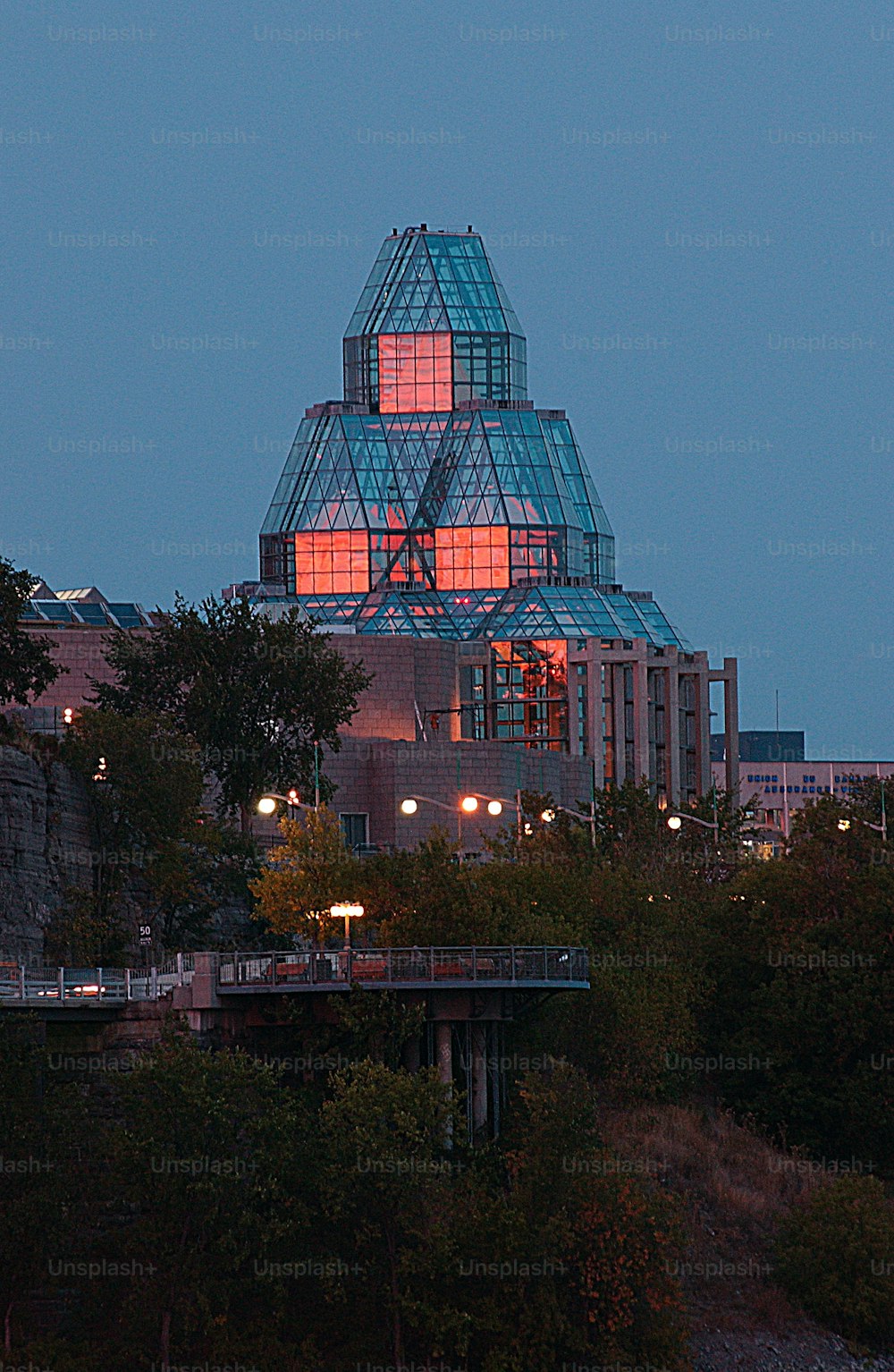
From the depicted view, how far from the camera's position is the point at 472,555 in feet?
611

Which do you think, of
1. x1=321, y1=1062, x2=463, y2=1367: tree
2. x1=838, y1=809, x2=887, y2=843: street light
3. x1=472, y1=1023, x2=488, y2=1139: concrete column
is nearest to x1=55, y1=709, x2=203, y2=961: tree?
x1=838, y1=809, x2=887, y2=843: street light

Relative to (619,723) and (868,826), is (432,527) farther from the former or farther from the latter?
(868,826)

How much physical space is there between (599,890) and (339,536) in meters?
104

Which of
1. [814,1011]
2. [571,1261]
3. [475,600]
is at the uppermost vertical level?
[475,600]

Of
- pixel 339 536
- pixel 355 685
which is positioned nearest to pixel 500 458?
pixel 339 536

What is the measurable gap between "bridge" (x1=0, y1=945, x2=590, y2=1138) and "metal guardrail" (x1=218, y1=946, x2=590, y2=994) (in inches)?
0.9

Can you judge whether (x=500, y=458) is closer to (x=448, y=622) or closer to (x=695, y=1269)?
(x=448, y=622)

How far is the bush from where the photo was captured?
231 feet

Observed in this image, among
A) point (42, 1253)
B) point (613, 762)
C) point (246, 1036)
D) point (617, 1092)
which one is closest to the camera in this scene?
point (42, 1253)

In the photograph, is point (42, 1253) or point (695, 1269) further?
point (695, 1269)

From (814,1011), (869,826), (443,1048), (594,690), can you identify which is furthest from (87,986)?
(594,690)

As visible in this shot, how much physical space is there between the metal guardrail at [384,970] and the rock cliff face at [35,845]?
17.3m

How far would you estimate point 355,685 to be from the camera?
119750 millimetres

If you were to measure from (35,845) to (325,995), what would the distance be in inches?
956
